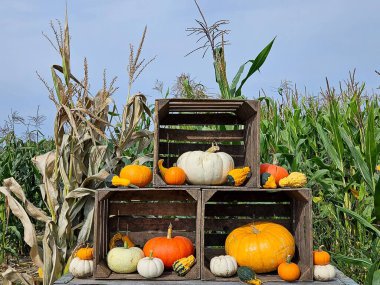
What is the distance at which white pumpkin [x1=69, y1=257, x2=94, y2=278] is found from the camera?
12.5ft

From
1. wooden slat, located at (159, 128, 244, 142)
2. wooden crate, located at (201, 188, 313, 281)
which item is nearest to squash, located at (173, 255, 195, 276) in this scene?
wooden crate, located at (201, 188, 313, 281)

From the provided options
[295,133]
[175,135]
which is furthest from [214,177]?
[295,133]

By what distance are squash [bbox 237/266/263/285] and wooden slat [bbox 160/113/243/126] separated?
1.50m

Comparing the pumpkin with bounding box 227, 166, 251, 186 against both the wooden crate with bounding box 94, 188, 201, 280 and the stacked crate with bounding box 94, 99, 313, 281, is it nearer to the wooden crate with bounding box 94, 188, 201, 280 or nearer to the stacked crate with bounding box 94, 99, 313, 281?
the stacked crate with bounding box 94, 99, 313, 281

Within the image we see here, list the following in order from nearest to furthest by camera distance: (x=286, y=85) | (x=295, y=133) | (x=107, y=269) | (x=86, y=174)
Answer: (x=107, y=269) → (x=86, y=174) → (x=295, y=133) → (x=286, y=85)

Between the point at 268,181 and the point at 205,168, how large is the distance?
0.49 meters

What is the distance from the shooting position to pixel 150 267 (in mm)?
3717

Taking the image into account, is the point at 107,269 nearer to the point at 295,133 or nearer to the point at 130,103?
the point at 130,103

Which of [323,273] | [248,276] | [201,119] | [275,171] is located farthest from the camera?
[201,119]

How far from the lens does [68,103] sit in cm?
471

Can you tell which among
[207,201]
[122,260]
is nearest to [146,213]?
[207,201]

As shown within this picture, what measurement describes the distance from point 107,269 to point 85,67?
5.87ft

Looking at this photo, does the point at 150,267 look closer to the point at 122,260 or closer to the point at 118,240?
the point at 122,260

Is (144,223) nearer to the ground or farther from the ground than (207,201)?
nearer to the ground
